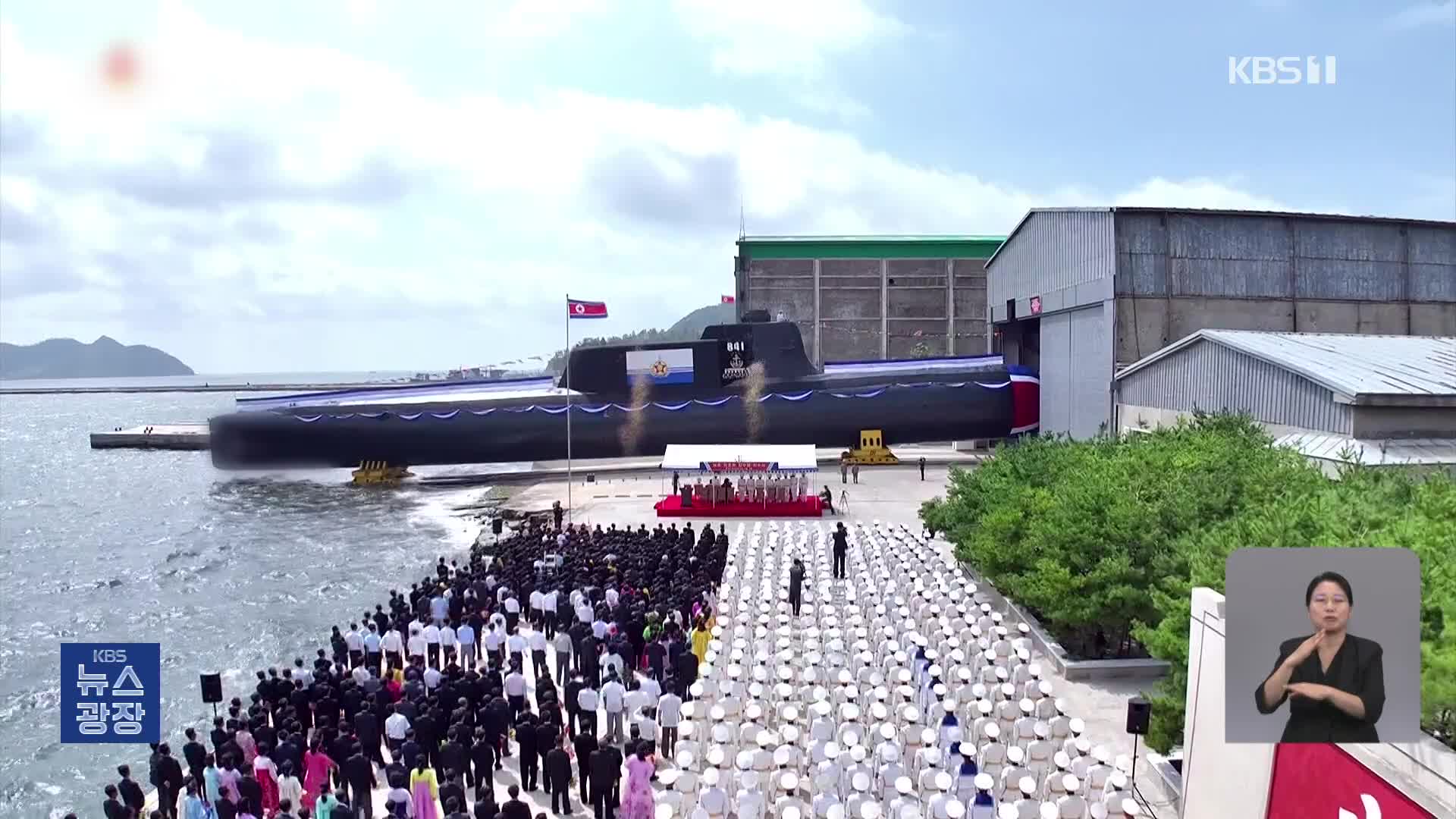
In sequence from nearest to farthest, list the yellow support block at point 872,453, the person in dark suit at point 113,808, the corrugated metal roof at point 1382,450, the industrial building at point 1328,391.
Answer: the person in dark suit at point 113,808
the corrugated metal roof at point 1382,450
the industrial building at point 1328,391
the yellow support block at point 872,453

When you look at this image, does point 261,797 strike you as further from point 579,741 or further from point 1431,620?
point 1431,620

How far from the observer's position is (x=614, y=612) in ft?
49.6

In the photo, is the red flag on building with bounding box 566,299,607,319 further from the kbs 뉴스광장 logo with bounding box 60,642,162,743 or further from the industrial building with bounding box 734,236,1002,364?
the industrial building with bounding box 734,236,1002,364

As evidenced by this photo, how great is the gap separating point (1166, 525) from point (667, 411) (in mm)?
26674

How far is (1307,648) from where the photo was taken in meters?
5.02

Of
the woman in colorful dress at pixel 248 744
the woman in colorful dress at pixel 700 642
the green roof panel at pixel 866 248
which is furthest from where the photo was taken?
the green roof panel at pixel 866 248

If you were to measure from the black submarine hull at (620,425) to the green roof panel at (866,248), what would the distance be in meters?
30.6

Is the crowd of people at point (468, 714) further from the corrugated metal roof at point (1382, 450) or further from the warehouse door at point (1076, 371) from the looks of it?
the warehouse door at point (1076, 371)

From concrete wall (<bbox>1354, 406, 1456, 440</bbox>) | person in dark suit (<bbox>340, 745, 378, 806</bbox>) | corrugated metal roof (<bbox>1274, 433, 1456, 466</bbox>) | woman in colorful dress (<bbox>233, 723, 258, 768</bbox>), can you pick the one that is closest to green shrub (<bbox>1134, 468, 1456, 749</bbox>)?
corrugated metal roof (<bbox>1274, 433, 1456, 466</bbox>)

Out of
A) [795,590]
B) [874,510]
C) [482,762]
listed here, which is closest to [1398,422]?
[795,590]

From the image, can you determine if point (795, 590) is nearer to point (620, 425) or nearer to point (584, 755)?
point (584, 755)

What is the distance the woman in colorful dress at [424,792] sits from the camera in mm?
9703

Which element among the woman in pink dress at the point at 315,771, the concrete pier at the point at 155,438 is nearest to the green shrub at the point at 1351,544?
the woman in pink dress at the point at 315,771

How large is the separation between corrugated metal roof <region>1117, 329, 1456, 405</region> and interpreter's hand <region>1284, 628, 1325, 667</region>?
13.8m
